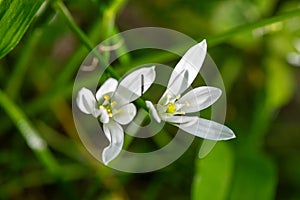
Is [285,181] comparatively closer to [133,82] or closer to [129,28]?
[129,28]

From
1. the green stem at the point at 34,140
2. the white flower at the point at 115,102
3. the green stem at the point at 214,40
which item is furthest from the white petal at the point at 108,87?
the green stem at the point at 34,140

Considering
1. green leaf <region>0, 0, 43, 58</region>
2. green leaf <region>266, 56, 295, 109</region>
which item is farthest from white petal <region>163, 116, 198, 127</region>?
green leaf <region>266, 56, 295, 109</region>

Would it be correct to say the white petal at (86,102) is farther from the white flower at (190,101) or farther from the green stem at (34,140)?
the green stem at (34,140)

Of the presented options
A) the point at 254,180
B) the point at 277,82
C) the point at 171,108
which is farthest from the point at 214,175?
the point at 277,82

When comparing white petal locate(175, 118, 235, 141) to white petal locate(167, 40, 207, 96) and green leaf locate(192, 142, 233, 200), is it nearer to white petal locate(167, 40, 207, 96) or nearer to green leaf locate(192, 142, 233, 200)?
white petal locate(167, 40, 207, 96)

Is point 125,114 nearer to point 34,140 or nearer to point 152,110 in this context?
point 152,110
